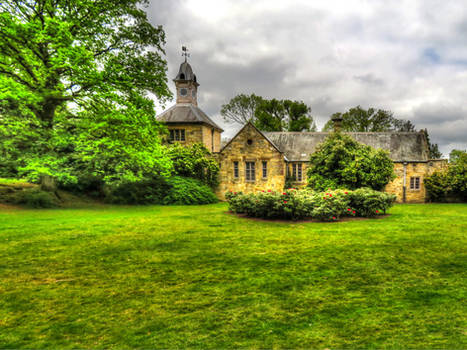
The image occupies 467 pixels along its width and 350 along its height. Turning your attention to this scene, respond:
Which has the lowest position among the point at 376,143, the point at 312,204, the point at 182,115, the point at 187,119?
the point at 312,204

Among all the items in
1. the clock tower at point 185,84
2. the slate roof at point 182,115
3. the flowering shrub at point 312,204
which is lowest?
the flowering shrub at point 312,204

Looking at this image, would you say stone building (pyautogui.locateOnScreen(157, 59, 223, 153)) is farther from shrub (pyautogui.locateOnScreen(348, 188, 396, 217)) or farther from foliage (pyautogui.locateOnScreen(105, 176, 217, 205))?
shrub (pyautogui.locateOnScreen(348, 188, 396, 217))

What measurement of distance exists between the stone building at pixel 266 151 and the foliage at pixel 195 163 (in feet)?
3.83

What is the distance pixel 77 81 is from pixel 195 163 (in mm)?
12089

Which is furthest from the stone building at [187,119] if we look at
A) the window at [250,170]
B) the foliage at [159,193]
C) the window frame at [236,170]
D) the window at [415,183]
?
the window at [415,183]

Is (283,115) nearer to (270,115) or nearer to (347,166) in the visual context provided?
Answer: (270,115)

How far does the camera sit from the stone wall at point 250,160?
27172 mm

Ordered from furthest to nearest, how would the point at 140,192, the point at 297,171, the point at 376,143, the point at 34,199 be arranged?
the point at 376,143
the point at 297,171
the point at 140,192
the point at 34,199

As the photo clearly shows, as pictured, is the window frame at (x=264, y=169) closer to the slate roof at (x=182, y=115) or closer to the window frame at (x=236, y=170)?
the window frame at (x=236, y=170)

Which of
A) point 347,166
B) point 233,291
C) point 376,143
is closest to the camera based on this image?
point 233,291

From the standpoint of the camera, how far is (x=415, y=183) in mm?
29016

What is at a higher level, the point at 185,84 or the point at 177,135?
the point at 185,84

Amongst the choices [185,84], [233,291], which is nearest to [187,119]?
[185,84]

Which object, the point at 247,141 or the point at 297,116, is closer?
the point at 247,141
